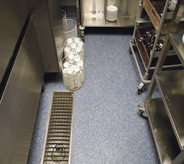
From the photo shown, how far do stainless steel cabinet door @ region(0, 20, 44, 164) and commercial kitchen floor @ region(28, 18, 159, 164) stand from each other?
0.29 m

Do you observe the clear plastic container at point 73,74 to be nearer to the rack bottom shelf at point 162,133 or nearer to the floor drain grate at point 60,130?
the floor drain grate at point 60,130

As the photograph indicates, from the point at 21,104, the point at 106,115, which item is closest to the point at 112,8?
the point at 106,115

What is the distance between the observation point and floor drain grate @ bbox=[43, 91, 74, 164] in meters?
1.33

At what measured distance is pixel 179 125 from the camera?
103cm

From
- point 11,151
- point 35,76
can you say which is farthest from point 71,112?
point 11,151

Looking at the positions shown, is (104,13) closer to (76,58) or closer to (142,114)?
(76,58)

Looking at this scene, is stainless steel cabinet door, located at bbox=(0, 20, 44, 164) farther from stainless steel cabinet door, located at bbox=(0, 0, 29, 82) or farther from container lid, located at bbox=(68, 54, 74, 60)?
container lid, located at bbox=(68, 54, 74, 60)

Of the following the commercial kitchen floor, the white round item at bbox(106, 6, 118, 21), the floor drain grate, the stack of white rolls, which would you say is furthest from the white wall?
the floor drain grate

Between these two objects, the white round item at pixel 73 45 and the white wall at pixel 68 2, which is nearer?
the white round item at pixel 73 45

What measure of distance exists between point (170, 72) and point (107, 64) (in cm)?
79

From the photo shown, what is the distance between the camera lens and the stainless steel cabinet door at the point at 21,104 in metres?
0.88

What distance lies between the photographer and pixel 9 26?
93cm

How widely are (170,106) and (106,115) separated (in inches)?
23.1

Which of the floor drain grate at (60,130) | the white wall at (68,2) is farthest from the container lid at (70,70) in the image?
the white wall at (68,2)
